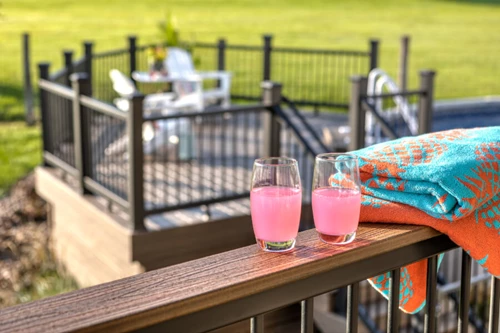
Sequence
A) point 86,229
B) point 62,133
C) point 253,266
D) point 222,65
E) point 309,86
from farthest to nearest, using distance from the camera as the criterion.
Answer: point 309,86 → point 222,65 → point 62,133 → point 86,229 → point 253,266

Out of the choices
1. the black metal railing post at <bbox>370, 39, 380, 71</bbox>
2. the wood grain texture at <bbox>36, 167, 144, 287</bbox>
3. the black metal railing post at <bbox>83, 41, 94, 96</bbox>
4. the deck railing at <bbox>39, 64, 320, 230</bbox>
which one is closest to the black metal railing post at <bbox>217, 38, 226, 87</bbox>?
the black metal railing post at <bbox>370, 39, 380, 71</bbox>

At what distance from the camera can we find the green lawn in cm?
2091

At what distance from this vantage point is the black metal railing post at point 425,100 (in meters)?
7.25

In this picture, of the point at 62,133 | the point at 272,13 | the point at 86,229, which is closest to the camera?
the point at 86,229

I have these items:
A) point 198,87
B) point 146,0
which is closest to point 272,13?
point 146,0

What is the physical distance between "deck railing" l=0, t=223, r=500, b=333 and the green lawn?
1274cm

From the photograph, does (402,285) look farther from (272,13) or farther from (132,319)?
(272,13)

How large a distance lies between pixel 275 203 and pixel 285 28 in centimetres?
2721

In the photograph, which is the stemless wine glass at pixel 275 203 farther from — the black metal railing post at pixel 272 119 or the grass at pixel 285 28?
the grass at pixel 285 28

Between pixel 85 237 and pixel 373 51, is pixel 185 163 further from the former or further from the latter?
pixel 373 51

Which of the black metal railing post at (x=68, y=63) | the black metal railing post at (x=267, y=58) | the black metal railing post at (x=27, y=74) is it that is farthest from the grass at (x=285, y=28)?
the black metal railing post at (x=68, y=63)

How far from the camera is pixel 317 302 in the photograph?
239 inches

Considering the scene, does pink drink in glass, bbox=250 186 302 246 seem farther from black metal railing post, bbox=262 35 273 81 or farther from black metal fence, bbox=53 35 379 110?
black metal railing post, bbox=262 35 273 81

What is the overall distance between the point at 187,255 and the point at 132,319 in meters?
5.13
